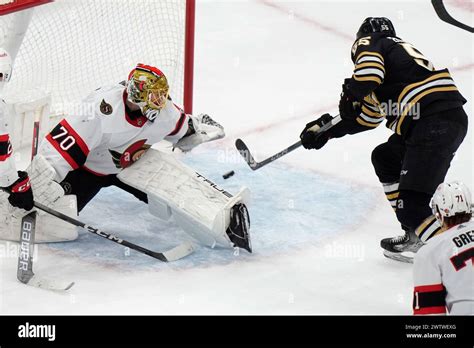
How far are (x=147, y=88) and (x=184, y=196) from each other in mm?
468

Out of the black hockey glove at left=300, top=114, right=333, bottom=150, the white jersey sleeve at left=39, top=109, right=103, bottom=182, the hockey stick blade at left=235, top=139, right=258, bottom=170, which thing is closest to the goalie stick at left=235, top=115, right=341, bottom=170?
the hockey stick blade at left=235, top=139, right=258, bottom=170

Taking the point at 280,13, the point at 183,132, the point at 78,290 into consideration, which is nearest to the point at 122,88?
the point at 183,132

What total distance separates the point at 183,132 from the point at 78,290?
1.02m

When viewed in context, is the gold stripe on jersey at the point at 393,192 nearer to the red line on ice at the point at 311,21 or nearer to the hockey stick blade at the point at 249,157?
the hockey stick blade at the point at 249,157

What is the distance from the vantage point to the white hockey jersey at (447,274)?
3.57 meters

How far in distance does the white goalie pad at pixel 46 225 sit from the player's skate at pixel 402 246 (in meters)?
1.23

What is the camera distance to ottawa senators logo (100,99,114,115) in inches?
194

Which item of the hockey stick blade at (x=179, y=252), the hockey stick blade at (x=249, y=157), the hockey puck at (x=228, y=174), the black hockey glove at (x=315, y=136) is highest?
the black hockey glove at (x=315, y=136)

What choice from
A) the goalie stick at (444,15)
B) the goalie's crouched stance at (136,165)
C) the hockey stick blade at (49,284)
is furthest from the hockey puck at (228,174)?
the goalie stick at (444,15)

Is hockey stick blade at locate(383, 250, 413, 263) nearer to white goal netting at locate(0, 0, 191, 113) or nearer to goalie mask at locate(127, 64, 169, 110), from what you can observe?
goalie mask at locate(127, 64, 169, 110)

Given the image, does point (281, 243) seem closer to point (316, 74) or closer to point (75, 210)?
point (75, 210)

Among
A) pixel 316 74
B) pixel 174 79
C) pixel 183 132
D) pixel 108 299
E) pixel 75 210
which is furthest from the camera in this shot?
pixel 316 74

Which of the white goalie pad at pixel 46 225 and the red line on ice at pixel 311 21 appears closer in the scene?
the white goalie pad at pixel 46 225

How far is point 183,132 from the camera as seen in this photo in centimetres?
533
